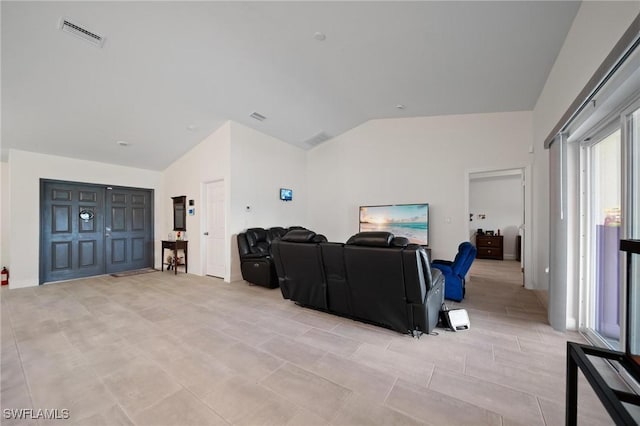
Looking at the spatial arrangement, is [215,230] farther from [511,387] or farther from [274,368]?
[511,387]

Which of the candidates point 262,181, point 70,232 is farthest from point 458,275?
point 70,232

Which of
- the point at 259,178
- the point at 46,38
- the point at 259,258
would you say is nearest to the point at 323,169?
the point at 259,178

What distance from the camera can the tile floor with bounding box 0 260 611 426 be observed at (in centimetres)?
157

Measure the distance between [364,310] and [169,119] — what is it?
4666 millimetres

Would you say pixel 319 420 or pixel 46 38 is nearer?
pixel 319 420

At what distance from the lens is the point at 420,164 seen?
216 inches

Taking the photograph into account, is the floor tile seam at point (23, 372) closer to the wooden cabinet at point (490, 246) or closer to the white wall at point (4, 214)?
the white wall at point (4, 214)

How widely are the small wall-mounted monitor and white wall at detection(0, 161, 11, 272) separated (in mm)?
5424

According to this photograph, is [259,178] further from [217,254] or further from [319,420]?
[319,420]

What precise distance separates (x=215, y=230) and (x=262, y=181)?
1.50 metres

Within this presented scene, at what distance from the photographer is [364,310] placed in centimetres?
280

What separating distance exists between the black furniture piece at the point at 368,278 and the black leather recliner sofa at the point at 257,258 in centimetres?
119

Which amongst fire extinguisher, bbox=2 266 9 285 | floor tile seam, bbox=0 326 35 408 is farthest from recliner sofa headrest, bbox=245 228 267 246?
fire extinguisher, bbox=2 266 9 285

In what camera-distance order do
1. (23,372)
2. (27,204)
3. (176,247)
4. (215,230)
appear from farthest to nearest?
(176,247)
(215,230)
(27,204)
(23,372)
